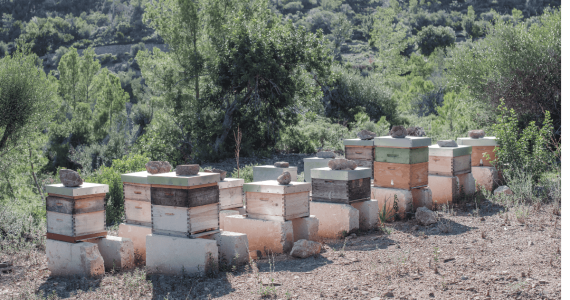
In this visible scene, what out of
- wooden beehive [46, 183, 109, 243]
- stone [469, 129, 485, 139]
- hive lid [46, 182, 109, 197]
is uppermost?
stone [469, 129, 485, 139]

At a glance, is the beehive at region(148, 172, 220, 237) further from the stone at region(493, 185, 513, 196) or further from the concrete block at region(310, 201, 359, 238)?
the stone at region(493, 185, 513, 196)

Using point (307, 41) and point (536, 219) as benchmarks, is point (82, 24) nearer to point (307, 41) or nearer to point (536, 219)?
point (307, 41)

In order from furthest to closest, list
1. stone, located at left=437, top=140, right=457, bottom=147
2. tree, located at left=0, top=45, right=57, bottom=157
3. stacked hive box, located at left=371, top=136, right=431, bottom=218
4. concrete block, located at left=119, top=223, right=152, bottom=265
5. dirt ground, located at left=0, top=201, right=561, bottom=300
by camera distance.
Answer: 1. tree, located at left=0, top=45, right=57, bottom=157
2. stone, located at left=437, top=140, right=457, bottom=147
3. stacked hive box, located at left=371, top=136, right=431, bottom=218
4. concrete block, located at left=119, top=223, right=152, bottom=265
5. dirt ground, located at left=0, top=201, right=561, bottom=300

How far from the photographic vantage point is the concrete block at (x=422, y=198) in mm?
7504

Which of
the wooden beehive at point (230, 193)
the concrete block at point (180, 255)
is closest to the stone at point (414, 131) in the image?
the wooden beehive at point (230, 193)

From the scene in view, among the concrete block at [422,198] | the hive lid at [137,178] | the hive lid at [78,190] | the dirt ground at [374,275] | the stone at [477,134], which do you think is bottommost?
the dirt ground at [374,275]

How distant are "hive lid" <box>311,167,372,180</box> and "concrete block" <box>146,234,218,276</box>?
220 centimetres

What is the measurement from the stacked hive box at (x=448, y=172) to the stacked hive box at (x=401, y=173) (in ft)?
2.07

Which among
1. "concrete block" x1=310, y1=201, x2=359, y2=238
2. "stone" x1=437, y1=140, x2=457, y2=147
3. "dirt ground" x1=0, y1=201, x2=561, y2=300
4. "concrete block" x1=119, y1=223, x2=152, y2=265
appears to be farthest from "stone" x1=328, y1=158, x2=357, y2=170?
"concrete block" x1=119, y1=223, x2=152, y2=265

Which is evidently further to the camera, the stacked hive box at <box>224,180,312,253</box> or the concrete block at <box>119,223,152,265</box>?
the concrete block at <box>119,223,152,265</box>

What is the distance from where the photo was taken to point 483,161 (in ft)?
A: 29.6

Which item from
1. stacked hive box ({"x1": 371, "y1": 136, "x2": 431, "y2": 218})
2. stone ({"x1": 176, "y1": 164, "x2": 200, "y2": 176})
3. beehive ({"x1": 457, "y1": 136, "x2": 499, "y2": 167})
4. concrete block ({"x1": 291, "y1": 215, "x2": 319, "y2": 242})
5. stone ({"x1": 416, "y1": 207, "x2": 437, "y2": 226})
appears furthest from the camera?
beehive ({"x1": 457, "y1": 136, "x2": 499, "y2": 167})

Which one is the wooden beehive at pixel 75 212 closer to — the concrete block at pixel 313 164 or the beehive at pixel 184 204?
the beehive at pixel 184 204

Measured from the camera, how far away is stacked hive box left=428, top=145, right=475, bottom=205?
795 centimetres
